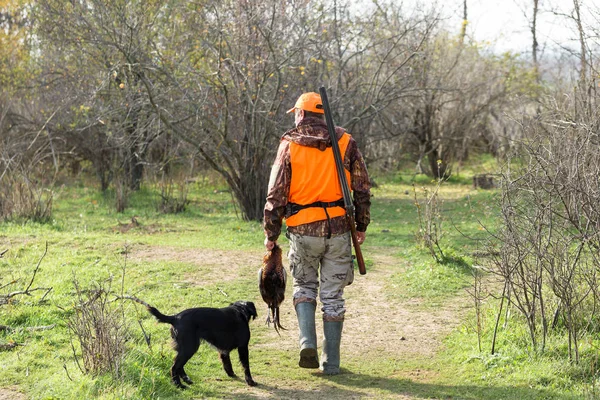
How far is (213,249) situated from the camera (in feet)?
35.7

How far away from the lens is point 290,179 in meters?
5.57

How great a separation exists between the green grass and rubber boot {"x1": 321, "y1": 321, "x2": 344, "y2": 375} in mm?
101

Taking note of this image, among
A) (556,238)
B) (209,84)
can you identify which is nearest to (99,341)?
(556,238)

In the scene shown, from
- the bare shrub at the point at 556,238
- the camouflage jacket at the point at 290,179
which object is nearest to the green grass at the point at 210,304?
the bare shrub at the point at 556,238

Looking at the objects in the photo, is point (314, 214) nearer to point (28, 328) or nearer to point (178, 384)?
point (178, 384)

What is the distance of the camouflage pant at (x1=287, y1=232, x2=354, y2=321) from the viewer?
A: 18.3 ft

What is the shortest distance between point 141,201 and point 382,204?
5386mm

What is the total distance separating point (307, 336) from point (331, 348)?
0.20 m

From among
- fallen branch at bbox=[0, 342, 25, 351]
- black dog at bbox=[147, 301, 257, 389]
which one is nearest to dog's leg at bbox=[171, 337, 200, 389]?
black dog at bbox=[147, 301, 257, 389]

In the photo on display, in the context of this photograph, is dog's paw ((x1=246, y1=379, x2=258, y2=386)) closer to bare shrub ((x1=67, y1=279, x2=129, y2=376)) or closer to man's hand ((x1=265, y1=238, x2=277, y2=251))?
bare shrub ((x1=67, y1=279, x2=129, y2=376))

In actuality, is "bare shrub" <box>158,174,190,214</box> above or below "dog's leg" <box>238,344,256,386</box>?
above

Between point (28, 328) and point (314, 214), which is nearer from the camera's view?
point (314, 214)

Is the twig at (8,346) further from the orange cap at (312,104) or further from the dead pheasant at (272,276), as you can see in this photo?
the orange cap at (312,104)

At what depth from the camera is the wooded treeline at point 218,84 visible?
1280 cm
